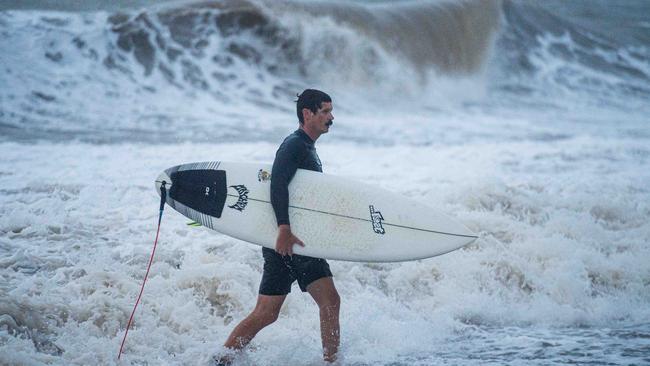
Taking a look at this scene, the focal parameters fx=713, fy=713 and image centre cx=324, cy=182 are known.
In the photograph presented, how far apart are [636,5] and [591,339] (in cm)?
1782

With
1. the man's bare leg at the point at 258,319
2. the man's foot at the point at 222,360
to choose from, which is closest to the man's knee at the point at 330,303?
the man's bare leg at the point at 258,319

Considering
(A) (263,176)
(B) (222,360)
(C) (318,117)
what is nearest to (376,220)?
(A) (263,176)

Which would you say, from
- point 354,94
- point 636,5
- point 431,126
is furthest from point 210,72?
point 636,5

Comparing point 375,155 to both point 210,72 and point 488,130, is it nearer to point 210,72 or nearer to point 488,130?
point 488,130

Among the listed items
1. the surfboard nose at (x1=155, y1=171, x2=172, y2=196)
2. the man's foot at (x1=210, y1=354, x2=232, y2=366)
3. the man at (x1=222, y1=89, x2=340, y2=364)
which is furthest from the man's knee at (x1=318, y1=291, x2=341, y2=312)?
the surfboard nose at (x1=155, y1=171, x2=172, y2=196)

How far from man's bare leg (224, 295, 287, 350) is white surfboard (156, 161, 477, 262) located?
367mm

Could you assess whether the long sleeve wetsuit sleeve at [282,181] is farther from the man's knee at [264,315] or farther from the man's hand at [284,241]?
the man's knee at [264,315]

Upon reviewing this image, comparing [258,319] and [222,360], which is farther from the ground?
[258,319]

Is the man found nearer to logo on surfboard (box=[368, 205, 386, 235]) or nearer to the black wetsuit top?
the black wetsuit top

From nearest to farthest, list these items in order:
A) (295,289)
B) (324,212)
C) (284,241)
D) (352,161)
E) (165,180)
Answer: (284,241), (324,212), (165,180), (295,289), (352,161)

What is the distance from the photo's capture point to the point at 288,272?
299cm

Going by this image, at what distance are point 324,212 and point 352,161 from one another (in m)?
5.30

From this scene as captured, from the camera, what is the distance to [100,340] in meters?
3.48

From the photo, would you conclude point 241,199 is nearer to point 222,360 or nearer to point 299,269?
point 299,269
